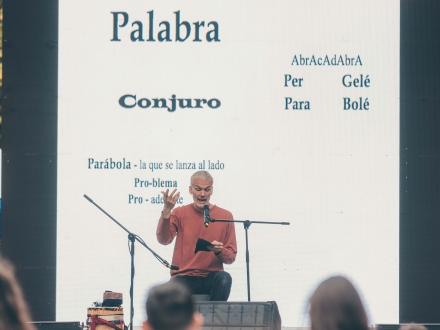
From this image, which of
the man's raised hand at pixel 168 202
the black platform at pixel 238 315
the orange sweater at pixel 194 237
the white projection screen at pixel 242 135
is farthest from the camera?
the white projection screen at pixel 242 135

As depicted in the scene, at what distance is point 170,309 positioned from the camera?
6.12ft

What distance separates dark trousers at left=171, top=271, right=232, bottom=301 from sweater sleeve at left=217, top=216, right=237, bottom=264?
11 cm

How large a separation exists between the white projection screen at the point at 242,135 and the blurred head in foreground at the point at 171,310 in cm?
381

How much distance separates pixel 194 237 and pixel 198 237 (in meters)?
0.03

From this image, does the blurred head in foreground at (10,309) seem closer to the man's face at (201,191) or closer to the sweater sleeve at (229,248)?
the sweater sleeve at (229,248)

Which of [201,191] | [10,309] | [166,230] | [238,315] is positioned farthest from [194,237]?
[10,309]

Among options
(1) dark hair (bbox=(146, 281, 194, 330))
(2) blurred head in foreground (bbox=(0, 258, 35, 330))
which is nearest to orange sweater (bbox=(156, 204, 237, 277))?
(1) dark hair (bbox=(146, 281, 194, 330))

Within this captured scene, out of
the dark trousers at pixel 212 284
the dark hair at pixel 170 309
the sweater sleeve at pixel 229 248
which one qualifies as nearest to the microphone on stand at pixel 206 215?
the sweater sleeve at pixel 229 248

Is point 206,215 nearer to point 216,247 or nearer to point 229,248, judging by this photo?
point 216,247

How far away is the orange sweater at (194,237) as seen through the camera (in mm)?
5352

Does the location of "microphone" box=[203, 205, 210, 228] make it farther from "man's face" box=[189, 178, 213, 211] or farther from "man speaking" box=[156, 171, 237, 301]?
"man's face" box=[189, 178, 213, 211]

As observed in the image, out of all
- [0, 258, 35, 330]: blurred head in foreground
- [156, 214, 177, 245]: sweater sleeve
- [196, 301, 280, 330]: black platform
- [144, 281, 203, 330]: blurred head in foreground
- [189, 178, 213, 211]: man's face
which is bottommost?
[196, 301, 280, 330]: black platform

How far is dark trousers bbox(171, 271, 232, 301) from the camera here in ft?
16.9

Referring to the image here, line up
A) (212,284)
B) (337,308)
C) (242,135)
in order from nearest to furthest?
(337,308) < (212,284) < (242,135)
